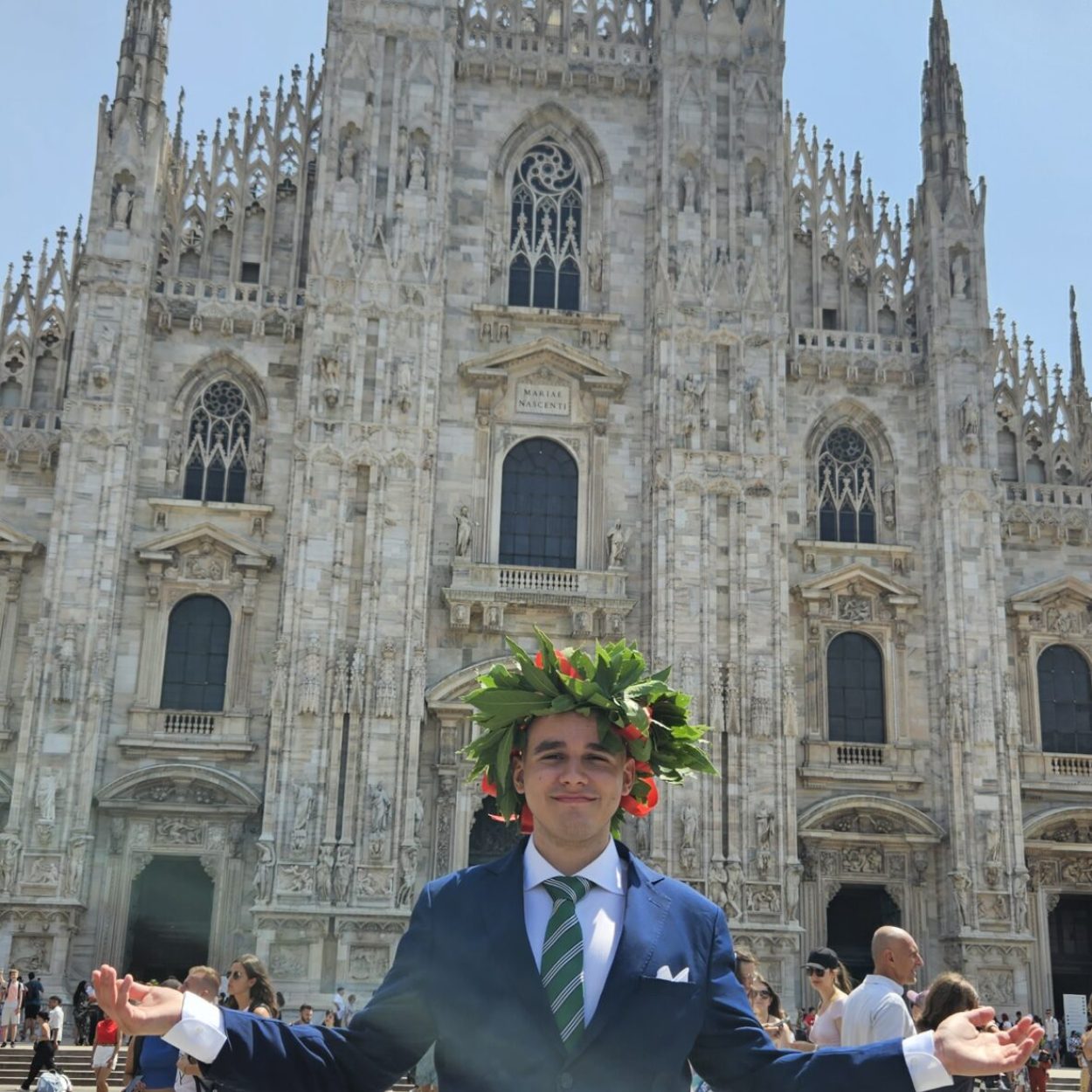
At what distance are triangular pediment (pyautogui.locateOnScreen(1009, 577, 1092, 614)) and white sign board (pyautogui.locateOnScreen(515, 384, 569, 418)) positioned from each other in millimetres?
8482

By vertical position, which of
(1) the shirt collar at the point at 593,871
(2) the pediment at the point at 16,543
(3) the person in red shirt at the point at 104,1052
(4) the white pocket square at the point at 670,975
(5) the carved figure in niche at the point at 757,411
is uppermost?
(5) the carved figure in niche at the point at 757,411

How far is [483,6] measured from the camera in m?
27.3

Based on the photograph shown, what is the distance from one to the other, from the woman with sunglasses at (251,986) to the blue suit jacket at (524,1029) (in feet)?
13.5

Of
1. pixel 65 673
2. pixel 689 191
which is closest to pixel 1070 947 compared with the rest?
pixel 689 191

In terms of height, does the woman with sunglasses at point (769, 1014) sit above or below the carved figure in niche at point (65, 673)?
below

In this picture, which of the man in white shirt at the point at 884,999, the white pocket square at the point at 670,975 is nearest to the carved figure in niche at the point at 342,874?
the man in white shirt at the point at 884,999

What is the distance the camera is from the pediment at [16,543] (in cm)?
2352

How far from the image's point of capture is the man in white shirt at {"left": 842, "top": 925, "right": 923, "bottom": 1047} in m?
6.00

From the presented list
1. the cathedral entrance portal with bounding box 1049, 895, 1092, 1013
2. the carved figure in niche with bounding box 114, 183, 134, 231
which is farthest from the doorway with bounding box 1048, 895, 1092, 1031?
the carved figure in niche with bounding box 114, 183, 134, 231

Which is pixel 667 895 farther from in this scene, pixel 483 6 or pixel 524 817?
pixel 483 6

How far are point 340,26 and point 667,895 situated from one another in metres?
24.5

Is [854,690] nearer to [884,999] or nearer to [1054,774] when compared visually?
[1054,774]

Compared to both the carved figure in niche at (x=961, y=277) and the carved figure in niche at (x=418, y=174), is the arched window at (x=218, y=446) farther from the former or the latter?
the carved figure in niche at (x=961, y=277)

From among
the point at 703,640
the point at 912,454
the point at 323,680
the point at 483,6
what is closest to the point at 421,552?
the point at 323,680
